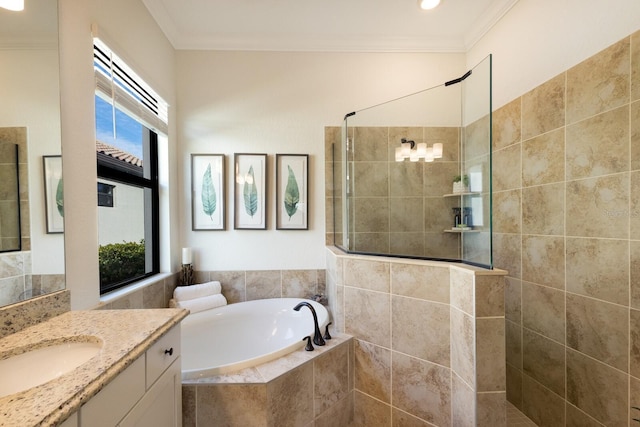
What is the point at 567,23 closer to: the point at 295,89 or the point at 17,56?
the point at 295,89

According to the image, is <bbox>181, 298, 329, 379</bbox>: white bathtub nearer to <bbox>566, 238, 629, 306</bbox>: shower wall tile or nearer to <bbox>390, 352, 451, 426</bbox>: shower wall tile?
<bbox>390, 352, 451, 426</bbox>: shower wall tile

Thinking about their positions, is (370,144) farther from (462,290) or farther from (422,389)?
(422,389)

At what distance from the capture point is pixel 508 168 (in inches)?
75.8

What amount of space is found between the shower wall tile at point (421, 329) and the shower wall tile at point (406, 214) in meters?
0.62

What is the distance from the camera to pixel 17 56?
96 centimetres

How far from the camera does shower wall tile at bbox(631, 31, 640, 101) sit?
1.21 m

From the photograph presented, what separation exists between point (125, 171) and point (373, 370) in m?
2.13

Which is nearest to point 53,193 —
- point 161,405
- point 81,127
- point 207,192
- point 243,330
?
point 81,127

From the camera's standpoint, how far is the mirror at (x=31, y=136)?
94cm

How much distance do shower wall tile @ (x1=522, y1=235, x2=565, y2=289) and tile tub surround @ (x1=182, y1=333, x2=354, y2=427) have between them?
4.43ft

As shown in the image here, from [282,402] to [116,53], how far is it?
6.94 ft

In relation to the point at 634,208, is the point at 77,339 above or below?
below

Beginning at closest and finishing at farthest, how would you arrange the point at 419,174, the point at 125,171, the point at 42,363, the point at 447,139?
1. the point at 42,363
2. the point at 125,171
3. the point at 447,139
4. the point at 419,174

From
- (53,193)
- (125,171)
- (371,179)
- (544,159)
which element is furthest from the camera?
(371,179)
